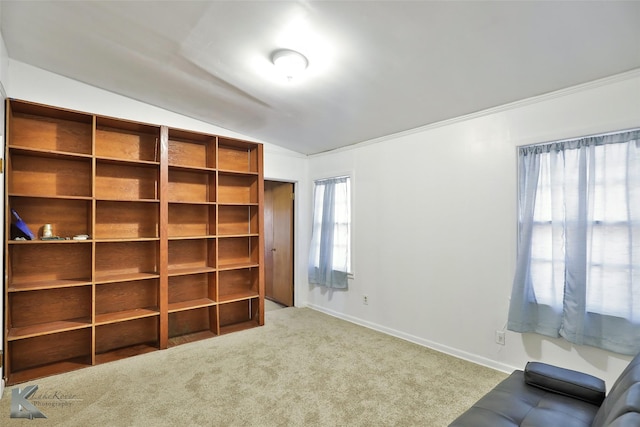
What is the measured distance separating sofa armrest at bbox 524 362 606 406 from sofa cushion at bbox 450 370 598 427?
0.08 feet

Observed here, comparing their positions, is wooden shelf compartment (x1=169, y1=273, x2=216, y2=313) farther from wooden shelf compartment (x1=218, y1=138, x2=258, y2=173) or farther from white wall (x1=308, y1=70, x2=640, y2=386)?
white wall (x1=308, y1=70, x2=640, y2=386)

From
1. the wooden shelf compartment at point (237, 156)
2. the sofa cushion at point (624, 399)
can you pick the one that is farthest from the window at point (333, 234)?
the sofa cushion at point (624, 399)

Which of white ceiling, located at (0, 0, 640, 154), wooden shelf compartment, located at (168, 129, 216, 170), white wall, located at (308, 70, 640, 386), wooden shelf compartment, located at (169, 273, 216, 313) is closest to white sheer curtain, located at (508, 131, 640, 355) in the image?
white wall, located at (308, 70, 640, 386)

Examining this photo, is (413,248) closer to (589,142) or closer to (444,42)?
(589,142)

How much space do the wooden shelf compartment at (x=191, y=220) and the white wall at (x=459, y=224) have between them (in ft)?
6.12

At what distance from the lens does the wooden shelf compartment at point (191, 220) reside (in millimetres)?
Answer: 3848

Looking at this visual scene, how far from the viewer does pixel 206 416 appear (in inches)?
88.1

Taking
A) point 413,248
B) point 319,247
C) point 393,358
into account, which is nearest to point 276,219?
point 319,247

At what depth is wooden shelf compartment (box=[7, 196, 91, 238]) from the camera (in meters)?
2.99

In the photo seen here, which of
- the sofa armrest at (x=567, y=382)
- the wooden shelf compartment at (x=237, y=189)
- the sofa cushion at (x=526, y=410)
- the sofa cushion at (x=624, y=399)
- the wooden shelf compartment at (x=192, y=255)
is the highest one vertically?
the wooden shelf compartment at (x=237, y=189)

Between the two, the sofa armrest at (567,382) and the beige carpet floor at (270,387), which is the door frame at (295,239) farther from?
the sofa armrest at (567,382)

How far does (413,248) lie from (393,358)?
1.17m

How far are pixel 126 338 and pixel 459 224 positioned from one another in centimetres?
371

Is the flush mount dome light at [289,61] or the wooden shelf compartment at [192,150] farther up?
the flush mount dome light at [289,61]
